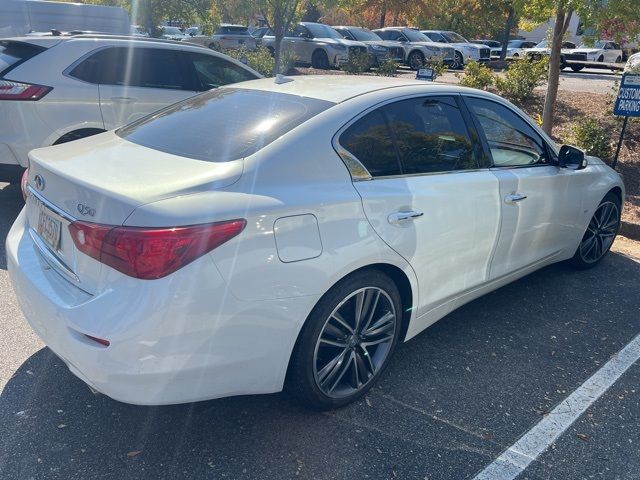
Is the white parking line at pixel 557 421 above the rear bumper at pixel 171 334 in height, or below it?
below

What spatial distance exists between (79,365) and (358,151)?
1633mm

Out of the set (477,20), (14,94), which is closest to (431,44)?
(477,20)

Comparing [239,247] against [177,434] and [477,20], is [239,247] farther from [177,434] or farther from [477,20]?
[477,20]

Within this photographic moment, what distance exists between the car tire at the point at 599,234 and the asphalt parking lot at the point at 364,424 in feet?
4.26

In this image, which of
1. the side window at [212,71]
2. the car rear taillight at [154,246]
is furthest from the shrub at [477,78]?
the car rear taillight at [154,246]

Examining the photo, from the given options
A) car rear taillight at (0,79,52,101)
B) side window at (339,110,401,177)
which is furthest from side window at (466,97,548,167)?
car rear taillight at (0,79,52,101)

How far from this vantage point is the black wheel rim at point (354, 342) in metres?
2.85

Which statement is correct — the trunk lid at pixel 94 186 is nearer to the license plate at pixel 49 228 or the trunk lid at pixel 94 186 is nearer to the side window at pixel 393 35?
the license plate at pixel 49 228

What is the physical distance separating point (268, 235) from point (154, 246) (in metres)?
0.47

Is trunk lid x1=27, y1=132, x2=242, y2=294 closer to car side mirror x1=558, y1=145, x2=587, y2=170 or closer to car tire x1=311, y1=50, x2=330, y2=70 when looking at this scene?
car side mirror x1=558, y1=145, x2=587, y2=170

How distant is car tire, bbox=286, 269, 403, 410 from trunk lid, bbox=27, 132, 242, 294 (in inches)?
30.5

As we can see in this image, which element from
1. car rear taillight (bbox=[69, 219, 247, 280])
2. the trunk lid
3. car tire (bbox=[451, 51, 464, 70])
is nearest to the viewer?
car rear taillight (bbox=[69, 219, 247, 280])

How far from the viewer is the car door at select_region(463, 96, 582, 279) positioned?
3701mm

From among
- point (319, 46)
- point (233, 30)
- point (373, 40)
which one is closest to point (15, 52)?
point (319, 46)
